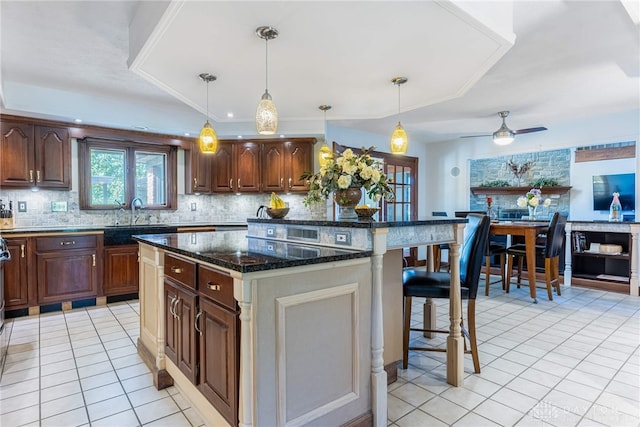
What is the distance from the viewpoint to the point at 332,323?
1.65 m

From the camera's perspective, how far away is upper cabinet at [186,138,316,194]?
17.0 feet

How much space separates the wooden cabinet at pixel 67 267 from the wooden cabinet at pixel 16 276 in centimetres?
11

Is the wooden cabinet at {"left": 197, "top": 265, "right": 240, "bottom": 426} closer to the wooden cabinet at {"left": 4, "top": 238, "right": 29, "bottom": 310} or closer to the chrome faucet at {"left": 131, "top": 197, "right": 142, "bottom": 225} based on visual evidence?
the wooden cabinet at {"left": 4, "top": 238, "right": 29, "bottom": 310}

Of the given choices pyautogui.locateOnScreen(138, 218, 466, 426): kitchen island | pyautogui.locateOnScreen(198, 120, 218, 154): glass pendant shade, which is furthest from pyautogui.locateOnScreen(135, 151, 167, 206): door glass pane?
pyautogui.locateOnScreen(138, 218, 466, 426): kitchen island

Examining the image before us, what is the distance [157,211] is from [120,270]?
1.13m

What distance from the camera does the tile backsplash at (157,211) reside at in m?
4.17

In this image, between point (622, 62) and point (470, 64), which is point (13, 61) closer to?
point (470, 64)

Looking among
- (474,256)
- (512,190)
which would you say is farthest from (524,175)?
(474,256)

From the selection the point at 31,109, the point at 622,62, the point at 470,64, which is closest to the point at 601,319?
the point at 622,62

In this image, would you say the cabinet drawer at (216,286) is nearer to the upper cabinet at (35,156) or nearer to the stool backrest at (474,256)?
the stool backrest at (474,256)

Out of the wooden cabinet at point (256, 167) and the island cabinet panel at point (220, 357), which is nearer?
the island cabinet panel at point (220, 357)

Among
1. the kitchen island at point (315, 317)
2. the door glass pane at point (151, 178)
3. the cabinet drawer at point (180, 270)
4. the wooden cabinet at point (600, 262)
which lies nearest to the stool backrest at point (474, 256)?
the kitchen island at point (315, 317)

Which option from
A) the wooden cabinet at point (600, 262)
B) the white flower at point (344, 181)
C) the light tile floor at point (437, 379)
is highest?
the white flower at point (344, 181)

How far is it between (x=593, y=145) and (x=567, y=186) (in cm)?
69
